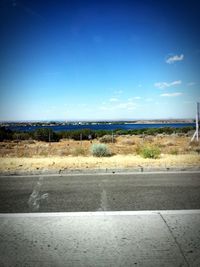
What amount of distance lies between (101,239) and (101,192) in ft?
9.74

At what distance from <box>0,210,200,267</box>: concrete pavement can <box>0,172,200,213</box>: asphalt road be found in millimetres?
482

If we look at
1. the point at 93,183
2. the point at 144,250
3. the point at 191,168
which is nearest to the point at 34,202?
the point at 93,183

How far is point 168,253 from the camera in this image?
152 inches

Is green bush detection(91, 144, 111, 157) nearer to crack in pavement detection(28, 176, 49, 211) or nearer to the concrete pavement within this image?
crack in pavement detection(28, 176, 49, 211)

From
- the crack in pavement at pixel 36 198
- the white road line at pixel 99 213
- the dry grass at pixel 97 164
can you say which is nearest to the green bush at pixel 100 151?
the dry grass at pixel 97 164

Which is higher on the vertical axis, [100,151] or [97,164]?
[100,151]

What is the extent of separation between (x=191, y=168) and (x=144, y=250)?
7.11 meters

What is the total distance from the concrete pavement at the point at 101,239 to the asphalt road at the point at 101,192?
0.48m

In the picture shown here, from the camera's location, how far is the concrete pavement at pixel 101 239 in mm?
3703

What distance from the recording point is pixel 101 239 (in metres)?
4.40

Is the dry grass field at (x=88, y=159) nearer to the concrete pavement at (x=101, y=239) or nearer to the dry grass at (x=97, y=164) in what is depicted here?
the dry grass at (x=97, y=164)

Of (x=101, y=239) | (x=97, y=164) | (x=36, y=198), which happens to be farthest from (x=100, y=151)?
(x=101, y=239)

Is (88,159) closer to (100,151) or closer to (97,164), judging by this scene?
(97,164)

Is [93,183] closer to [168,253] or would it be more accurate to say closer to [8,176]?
[8,176]
